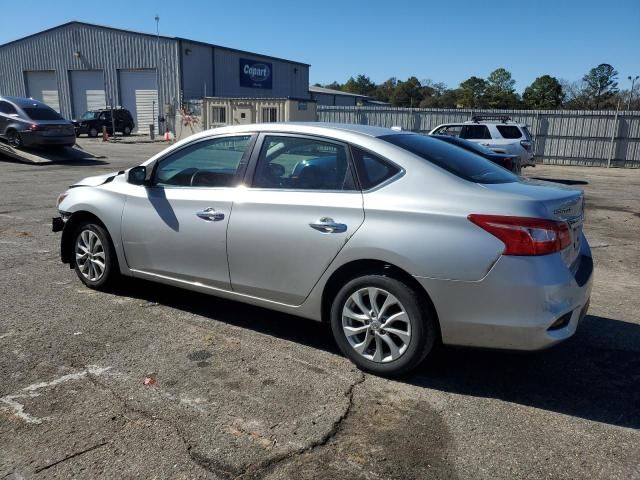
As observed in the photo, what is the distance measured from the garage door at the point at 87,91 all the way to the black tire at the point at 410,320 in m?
43.1

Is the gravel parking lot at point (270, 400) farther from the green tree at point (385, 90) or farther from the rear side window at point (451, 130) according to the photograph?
the green tree at point (385, 90)

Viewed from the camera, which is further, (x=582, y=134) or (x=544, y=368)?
(x=582, y=134)

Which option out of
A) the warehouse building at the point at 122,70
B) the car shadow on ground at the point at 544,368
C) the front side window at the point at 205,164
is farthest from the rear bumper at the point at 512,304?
the warehouse building at the point at 122,70

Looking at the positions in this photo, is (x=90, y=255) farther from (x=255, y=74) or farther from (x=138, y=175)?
(x=255, y=74)

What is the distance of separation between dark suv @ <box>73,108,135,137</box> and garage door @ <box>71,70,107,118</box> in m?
6.15

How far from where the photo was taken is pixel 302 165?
13.6 ft

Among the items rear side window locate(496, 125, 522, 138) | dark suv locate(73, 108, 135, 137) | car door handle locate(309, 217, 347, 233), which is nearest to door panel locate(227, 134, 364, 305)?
car door handle locate(309, 217, 347, 233)

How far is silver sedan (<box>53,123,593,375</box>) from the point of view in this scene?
3.29 meters

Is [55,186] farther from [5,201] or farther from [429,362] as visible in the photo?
[429,362]

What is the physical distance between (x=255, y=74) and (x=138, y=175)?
4399 cm

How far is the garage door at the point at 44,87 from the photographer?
44062mm

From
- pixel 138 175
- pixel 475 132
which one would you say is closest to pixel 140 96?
pixel 475 132

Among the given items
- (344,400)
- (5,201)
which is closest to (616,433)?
(344,400)

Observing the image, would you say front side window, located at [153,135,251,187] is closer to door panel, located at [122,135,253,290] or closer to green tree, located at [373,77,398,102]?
door panel, located at [122,135,253,290]
